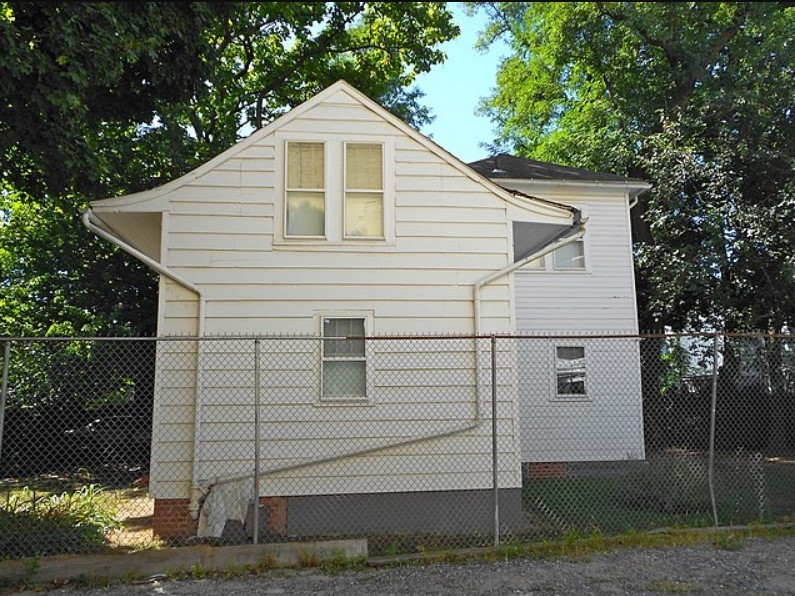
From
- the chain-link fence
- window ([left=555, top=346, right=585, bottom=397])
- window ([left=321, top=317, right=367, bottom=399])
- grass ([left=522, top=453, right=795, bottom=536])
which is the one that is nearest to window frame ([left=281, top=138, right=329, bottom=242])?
window ([left=321, top=317, right=367, bottom=399])

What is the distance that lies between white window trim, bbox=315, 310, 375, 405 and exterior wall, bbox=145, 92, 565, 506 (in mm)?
44

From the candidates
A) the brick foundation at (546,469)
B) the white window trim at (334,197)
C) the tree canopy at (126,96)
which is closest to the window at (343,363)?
the white window trim at (334,197)

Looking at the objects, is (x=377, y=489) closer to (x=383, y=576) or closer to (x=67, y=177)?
(x=383, y=576)

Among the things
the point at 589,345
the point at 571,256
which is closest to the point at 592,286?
the point at 571,256

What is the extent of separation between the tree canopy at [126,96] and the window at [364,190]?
301 cm

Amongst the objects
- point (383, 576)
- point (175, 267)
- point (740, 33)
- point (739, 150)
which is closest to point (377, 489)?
point (383, 576)

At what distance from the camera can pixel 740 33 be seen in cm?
1719

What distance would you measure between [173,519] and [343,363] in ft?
8.40

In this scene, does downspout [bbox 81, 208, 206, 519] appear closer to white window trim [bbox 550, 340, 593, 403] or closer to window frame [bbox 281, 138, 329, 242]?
window frame [bbox 281, 138, 329, 242]

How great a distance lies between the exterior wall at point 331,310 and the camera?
272 inches

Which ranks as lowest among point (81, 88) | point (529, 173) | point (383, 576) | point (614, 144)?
point (383, 576)

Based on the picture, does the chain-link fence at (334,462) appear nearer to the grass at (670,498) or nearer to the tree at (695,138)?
the grass at (670,498)

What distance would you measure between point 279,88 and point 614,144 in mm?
10116

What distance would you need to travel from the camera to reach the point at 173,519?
663cm
